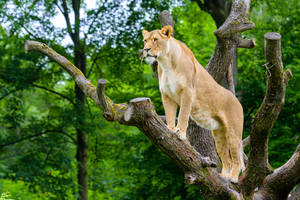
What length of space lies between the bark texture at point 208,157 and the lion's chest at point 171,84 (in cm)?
62

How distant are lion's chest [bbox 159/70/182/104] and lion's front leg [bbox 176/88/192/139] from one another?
112 millimetres

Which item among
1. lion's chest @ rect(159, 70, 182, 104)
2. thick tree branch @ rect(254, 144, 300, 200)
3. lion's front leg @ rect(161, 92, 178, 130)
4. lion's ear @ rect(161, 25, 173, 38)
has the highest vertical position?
lion's ear @ rect(161, 25, 173, 38)

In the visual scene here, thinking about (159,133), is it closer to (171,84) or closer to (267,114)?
(171,84)

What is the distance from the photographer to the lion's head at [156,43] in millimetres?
5907

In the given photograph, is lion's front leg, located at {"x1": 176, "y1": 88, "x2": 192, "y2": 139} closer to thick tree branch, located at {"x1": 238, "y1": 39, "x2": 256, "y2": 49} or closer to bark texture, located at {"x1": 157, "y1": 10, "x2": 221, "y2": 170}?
bark texture, located at {"x1": 157, "y1": 10, "x2": 221, "y2": 170}

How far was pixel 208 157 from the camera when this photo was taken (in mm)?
6109

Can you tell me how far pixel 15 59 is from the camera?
1295 cm

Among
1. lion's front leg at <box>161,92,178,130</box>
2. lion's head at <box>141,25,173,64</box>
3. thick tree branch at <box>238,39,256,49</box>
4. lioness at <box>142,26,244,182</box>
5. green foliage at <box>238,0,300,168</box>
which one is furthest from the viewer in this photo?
green foliage at <box>238,0,300,168</box>

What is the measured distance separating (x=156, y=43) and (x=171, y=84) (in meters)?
0.64

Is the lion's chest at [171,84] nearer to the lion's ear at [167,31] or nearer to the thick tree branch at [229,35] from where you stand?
the lion's ear at [167,31]

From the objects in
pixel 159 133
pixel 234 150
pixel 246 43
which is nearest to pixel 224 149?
pixel 234 150

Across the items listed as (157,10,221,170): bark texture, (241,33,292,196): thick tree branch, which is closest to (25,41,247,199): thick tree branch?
(241,33,292,196): thick tree branch

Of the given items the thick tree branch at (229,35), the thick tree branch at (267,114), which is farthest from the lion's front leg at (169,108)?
the thick tree branch at (229,35)

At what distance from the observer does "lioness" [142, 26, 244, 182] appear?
604 cm
